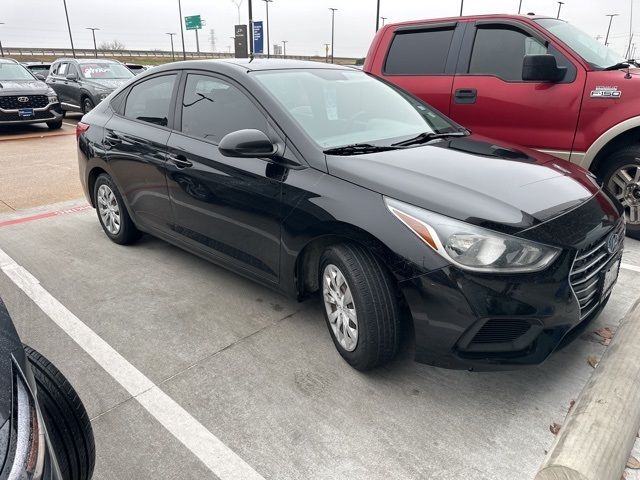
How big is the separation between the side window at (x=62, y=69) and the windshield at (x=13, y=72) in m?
1.44

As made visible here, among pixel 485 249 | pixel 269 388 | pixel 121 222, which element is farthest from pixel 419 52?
pixel 269 388

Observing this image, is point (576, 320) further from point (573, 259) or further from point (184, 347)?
point (184, 347)

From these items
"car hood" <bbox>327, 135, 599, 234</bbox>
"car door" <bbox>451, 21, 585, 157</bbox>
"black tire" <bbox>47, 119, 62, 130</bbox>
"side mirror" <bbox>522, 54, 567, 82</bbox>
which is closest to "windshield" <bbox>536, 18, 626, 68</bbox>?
"car door" <bbox>451, 21, 585, 157</bbox>

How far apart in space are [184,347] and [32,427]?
5.78ft

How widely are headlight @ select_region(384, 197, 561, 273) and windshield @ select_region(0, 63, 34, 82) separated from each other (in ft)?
42.0

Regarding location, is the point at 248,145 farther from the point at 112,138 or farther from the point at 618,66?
the point at 618,66

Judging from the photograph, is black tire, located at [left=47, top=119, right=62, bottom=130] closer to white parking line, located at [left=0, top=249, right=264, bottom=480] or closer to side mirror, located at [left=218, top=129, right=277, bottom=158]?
white parking line, located at [left=0, top=249, right=264, bottom=480]

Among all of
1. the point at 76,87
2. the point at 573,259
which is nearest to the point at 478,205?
the point at 573,259

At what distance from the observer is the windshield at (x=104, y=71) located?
13.2 m

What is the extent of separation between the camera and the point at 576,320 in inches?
89.8

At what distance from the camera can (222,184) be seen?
3.14 m

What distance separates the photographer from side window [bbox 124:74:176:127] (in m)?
3.74

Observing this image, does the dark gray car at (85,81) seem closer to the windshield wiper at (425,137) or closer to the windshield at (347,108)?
the windshield at (347,108)

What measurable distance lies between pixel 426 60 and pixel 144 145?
3.10 m
